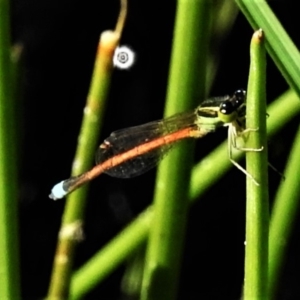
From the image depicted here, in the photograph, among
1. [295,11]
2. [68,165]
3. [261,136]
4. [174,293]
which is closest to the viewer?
[261,136]

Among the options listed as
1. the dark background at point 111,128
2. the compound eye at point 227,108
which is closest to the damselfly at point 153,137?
the compound eye at point 227,108

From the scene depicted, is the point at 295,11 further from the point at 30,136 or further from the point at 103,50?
the point at 103,50

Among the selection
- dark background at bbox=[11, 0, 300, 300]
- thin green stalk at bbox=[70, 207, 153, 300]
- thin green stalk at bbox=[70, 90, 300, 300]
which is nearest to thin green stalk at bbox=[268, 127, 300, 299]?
thin green stalk at bbox=[70, 90, 300, 300]

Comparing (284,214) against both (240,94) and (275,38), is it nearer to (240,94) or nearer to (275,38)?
(240,94)

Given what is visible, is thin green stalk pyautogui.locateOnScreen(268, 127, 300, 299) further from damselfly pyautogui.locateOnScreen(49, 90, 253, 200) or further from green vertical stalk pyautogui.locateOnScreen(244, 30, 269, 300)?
green vertical stalk pyautogui.locateOnScreen(244, 30, 269, 300)

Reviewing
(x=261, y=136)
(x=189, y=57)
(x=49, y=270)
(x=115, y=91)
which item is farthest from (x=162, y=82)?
(x=261, y=136)

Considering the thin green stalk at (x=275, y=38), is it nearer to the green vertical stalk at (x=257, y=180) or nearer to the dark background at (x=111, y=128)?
the green vertical stalk at (x=257, y=180)
